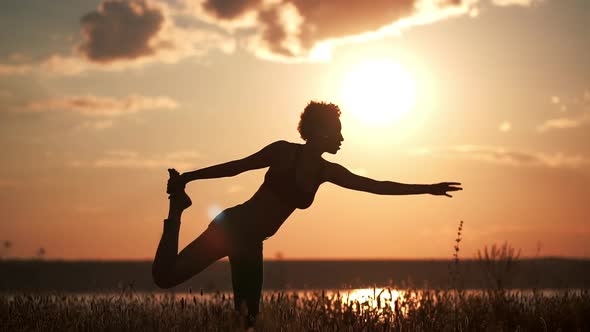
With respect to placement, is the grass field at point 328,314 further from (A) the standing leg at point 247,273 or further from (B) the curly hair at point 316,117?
(B) the curly hair at point 316,117

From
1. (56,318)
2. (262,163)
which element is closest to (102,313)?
(56,318)

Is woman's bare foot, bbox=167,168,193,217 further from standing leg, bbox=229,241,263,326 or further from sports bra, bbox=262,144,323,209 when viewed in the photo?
sports bra, bbox=262,144,323,209

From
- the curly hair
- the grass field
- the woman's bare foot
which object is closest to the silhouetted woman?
the curly hair

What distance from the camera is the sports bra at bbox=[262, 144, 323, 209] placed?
7367mm

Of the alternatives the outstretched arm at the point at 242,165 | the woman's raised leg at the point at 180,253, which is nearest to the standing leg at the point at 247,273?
the woman's raised leg at the point at 180,253

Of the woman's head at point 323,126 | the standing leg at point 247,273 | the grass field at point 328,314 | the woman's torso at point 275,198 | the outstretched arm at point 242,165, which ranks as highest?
the woman's head at point 323,126

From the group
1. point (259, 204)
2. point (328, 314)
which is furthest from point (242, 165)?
point (328, 314)

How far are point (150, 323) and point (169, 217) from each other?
4.36 feet

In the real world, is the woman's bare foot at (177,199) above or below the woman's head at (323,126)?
below

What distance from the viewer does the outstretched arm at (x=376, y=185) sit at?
7.83 metres

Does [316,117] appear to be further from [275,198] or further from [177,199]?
[177,199]

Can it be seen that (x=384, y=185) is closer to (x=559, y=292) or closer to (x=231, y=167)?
(x=231, y=167)

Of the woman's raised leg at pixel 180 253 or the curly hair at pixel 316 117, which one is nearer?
the woman's raised leg at pixel 180 253

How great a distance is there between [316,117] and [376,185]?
984 mm
